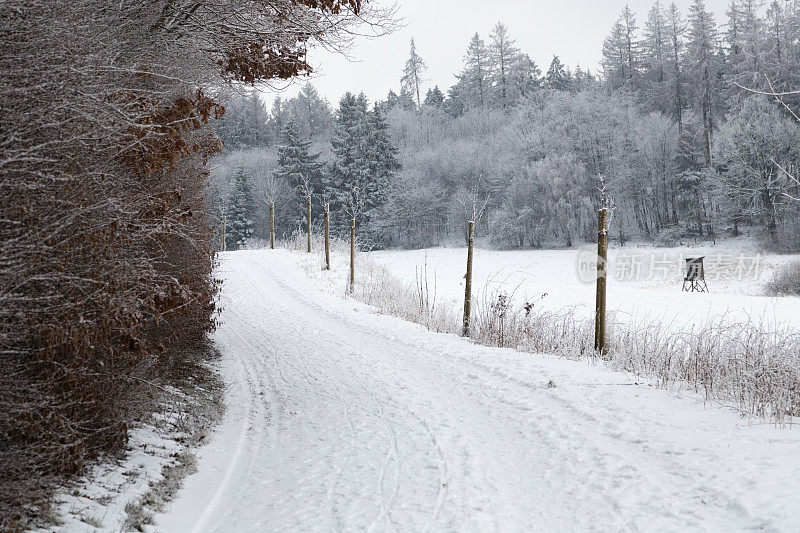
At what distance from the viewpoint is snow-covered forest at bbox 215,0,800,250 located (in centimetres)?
3431

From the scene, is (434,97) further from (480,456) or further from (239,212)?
(480,456)

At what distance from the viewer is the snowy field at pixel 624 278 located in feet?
57.3

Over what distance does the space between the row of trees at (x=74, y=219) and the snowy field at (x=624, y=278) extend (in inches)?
464

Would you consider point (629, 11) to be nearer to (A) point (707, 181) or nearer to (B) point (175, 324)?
(A) point (707, 181)

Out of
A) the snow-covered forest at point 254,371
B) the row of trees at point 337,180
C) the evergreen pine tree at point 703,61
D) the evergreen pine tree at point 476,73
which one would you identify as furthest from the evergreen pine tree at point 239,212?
the evergreen pine tree at point 703,61

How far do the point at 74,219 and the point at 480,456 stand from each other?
3.63 meters

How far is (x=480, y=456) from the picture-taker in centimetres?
436

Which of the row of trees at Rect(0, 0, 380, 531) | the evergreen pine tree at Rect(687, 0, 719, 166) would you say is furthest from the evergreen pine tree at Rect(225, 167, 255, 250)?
the row of trees at Rect(0, 0, 380, 531)

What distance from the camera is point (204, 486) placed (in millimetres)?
4059

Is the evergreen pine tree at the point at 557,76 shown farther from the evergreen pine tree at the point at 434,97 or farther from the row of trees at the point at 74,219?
the row of trees at the point at 74,219

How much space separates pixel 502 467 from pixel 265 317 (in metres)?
9.19

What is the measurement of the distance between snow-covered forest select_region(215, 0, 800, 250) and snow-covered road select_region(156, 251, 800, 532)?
2696 centimetres

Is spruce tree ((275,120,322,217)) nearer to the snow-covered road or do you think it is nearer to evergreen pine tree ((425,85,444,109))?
evergreen pine tree ((425,85,444,109))

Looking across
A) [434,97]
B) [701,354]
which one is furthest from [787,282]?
[434,97]
